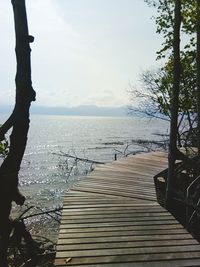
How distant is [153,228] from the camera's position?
288 inches

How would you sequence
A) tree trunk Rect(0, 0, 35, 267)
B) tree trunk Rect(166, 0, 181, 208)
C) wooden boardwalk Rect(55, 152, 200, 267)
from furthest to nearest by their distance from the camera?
tree trunk Rect(166, 0, 181, 208) < tree trunk Rect(0, 0, 35, 267) < wooden boardwalk Rect(55, 152, 200, 267)

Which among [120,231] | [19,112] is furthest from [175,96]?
[19,112]

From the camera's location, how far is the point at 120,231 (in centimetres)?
712

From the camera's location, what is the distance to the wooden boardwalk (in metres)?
5.88

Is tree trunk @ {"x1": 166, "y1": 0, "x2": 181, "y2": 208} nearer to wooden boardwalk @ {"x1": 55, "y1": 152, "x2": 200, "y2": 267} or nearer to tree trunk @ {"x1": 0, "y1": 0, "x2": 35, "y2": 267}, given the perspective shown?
wooden boardwalk @ {"x1": 55, "y1": 152, "x2": 200, "y2": 267}

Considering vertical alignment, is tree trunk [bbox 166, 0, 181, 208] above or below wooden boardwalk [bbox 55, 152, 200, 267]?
above

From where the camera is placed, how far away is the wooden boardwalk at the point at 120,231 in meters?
5.88

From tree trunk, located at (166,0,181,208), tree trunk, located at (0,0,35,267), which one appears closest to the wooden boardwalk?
tree trunk, located at (166,0,181,208)

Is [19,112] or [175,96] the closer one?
[19,112]

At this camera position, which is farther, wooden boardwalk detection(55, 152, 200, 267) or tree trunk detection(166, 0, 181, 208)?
tree trunk detection(166, 0, 181, 208)

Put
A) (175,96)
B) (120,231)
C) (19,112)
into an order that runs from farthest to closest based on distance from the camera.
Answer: (175,96)
(120,231)
(19,112)

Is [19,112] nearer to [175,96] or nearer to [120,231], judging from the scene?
[120,231]

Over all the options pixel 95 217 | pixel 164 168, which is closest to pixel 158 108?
pixel 164 168

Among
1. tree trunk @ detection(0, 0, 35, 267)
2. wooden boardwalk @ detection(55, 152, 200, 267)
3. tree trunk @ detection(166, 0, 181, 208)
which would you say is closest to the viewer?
wooden boardwalk @ detection(55, 152, 200, 267)
